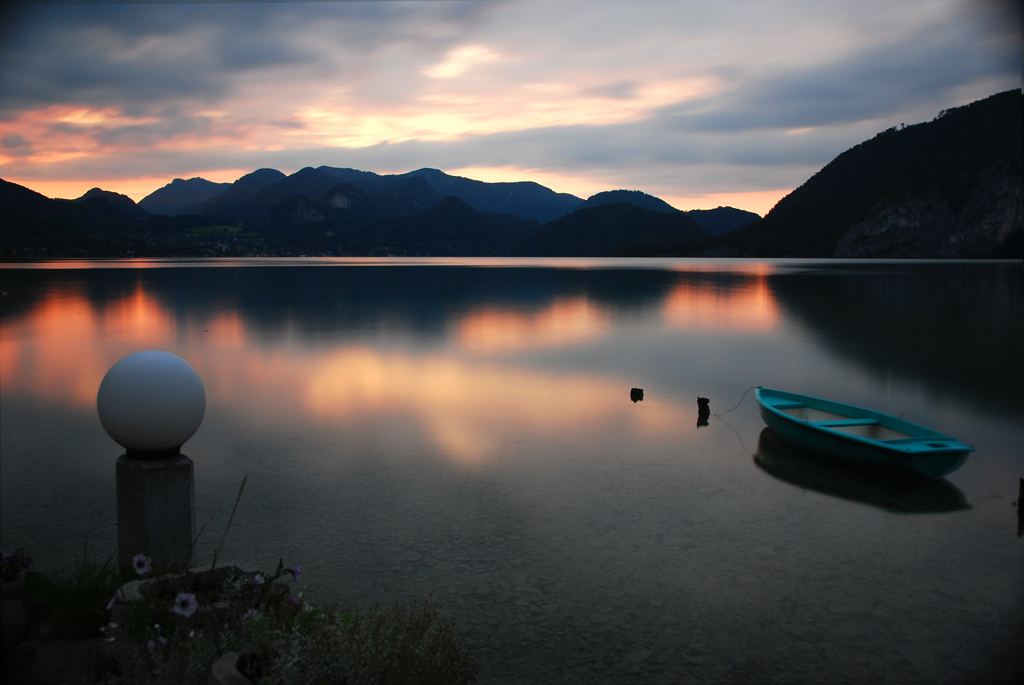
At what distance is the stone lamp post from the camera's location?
425 cm

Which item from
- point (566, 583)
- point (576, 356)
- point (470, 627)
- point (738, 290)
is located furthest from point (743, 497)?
point (738, 290)

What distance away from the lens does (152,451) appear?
14.2ft

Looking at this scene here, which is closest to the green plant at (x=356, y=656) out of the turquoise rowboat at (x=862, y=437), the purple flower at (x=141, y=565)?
the purple flower at (x=141, y=565)

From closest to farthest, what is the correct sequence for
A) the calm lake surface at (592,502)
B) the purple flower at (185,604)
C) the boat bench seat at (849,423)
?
the purple flower at (185,604), the calm lake surface at (592,502), the boat bench seat at (849,423)

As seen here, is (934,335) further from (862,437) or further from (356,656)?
(356,656)

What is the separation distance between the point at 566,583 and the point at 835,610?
2095mm

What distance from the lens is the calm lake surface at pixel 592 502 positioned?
5016 millimetres

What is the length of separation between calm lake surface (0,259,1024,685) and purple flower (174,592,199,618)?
6.45 feet

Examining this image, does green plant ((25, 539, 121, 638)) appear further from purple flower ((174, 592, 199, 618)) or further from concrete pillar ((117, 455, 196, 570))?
purple flower ((174, 592, 199, 618))

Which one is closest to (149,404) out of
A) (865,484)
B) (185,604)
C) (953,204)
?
(185,604)

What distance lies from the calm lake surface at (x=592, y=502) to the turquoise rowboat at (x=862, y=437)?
0.33 metres

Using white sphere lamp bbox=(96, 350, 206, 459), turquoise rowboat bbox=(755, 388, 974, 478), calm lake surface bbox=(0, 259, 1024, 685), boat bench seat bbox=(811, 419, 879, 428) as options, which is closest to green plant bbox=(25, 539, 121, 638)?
white sphere lamp bbox=(96, 350, 206, 459)

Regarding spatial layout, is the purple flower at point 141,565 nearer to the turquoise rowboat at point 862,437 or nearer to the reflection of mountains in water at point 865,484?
the reflection of mountains in water at point 865,484

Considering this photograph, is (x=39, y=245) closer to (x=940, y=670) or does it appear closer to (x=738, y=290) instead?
(x=738, y=290)
